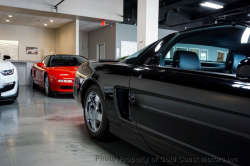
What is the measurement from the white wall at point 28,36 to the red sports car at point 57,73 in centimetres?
859

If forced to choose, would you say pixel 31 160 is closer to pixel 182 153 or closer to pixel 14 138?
pixel 14 138

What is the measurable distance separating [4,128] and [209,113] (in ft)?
8.73

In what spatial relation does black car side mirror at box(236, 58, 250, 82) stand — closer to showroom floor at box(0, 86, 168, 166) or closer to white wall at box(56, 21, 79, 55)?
showroom floor at box(0, 86, 168, 166)

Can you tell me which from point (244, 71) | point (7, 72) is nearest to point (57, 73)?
point (7, 72)

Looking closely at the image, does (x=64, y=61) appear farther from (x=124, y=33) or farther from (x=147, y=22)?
(x=124, y=33)

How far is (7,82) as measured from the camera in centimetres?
430

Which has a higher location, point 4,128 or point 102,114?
point 102,114

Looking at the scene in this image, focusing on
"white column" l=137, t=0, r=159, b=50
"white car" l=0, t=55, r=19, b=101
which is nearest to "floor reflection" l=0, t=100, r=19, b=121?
"white car" l=0, t=55, r=19, b=101

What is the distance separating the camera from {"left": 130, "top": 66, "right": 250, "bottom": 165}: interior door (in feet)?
3.71

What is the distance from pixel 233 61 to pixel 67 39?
12.2 m

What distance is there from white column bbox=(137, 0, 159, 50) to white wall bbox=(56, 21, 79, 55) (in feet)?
18.4

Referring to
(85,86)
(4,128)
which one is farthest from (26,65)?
(85,86)

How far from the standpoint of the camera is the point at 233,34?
1767 millimetres

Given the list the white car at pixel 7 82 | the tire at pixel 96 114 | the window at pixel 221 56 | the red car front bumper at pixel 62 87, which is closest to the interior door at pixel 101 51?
the red car front bumper at pixel 62 87
